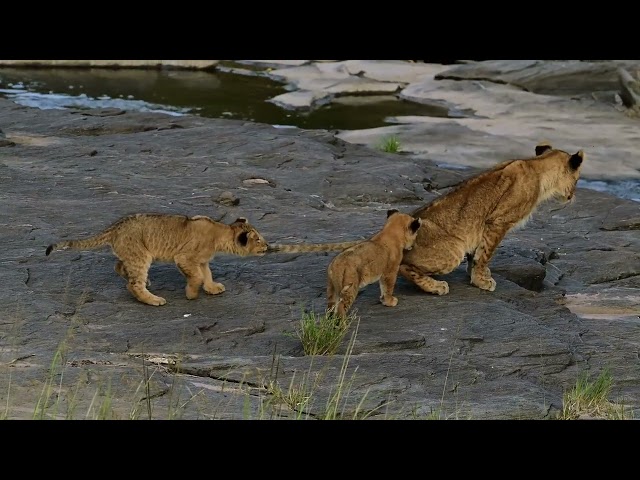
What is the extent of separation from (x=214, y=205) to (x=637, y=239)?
4.92 meters

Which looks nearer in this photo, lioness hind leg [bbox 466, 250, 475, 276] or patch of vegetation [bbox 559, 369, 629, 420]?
patch of vegetation [bbox 559, 369, 629, 420]

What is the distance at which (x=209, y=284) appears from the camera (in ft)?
28.5

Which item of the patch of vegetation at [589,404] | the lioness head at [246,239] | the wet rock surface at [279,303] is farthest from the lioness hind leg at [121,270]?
the patch of vegetation at [589,404]

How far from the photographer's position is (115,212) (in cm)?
1079

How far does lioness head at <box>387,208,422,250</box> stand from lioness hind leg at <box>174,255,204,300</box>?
165 centimetres

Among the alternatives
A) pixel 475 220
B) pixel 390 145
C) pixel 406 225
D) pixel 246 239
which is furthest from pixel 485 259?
pixel 390 145

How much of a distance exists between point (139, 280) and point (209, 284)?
632 millimetres

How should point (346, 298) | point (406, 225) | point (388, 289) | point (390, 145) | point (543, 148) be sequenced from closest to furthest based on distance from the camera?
point (346, 298) < point (388, 289) < point (406, 225) < point (543, 148) < point (390, 145)

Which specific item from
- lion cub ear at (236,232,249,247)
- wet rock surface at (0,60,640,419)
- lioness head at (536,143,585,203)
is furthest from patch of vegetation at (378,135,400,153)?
lion cub ear at (236,232,249,247)

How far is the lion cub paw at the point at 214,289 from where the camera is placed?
8680 millimetres

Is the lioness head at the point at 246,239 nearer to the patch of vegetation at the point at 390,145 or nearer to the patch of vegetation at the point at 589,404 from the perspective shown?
the patch of vegetation at the point at 589,404

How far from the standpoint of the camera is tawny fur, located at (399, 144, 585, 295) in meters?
8.97

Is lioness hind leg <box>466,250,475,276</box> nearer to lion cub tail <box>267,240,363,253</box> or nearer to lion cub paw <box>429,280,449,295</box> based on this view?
lion cub paw <box>429,280,449,295</box>

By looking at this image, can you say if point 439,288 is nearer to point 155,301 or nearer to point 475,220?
point 475,220
